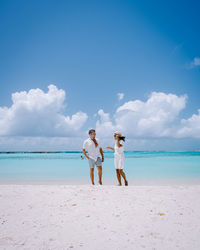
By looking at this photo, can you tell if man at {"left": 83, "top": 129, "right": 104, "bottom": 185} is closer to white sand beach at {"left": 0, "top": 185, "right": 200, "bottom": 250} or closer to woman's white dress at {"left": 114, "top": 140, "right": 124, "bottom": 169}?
woman's white dress at {"left": 114, "top": 140, "right": 124, "bottom": 169}

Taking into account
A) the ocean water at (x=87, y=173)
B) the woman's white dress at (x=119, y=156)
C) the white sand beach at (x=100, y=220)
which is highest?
the woman's white dress at (x=119, y=156)

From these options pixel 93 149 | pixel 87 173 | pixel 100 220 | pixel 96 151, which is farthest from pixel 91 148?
pixel 87 173

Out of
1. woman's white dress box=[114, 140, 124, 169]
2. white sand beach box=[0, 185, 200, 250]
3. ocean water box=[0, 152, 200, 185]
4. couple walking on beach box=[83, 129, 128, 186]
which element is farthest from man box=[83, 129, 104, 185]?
ocean water box=[0, 152, 200, 185]

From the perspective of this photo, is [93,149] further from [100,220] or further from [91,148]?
[100,220]

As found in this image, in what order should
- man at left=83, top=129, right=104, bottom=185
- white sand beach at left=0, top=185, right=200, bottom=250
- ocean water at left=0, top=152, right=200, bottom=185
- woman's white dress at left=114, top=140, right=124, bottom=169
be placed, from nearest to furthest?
1. white sand beach at left=0, top=185, right=200, bottom=250
2. woman's white dress at left=114, top=140, right=124, bottom=169
3. man at left=83, top=129, right=104, bottom=185
4. ocean water at left=0, top=152, right=200, bottom=185

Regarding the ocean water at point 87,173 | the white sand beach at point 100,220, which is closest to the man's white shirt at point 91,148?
the white sand beach at point 100,220

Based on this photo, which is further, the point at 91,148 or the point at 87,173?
the point at 87,173

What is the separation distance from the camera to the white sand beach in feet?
9.19

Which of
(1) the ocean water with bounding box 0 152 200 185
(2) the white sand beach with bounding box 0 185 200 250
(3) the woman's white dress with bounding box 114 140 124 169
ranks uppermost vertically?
(3) the woman's white dress with bounding box 114 140 124 169

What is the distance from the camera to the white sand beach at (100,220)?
280 centimetres

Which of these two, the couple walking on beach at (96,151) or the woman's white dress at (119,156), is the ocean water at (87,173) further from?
the woman's white dress at (119,156)

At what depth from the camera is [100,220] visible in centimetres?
351

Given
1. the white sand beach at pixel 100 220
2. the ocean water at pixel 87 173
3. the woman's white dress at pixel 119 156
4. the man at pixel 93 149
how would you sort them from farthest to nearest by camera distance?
the ocean water at pixel 87 173 → the man at pixel 93 149 → the woman's white dress at pixel 119 156 → the white sand beach at pixel 100 220

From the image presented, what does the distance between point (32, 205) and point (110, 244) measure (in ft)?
7.69
